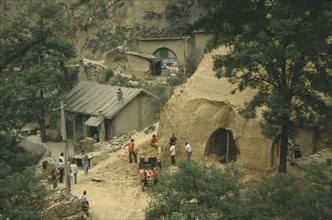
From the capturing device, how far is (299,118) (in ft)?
66.2

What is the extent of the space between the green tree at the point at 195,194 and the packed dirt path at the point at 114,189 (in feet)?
15.9

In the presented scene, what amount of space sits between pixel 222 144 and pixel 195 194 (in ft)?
35.2

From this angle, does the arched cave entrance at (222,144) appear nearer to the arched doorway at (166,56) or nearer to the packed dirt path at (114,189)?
the packed dirt path at (114,189)

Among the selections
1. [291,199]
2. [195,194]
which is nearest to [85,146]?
[195,194]

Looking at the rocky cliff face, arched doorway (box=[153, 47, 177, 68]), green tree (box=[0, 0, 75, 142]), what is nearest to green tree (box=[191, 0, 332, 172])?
the rocky cliff face

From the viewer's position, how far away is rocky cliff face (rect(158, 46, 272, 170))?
24.3 m

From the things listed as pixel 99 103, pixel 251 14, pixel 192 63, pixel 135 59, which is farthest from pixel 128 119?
pixel 251 14

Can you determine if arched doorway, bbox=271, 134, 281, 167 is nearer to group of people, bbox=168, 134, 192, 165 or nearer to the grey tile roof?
group of people, bbox=168, 134, 192, 165

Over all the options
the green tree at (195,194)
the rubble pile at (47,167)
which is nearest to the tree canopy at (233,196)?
the green tree at (195,194)

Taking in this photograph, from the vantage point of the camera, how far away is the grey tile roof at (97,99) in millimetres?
35906

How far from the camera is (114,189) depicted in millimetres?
24859

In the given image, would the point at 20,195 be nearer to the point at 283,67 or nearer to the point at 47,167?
the point at 47,167

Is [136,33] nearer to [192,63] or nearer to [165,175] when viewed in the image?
[192,63]

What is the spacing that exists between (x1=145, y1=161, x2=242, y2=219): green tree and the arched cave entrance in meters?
8.52
